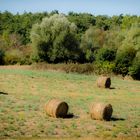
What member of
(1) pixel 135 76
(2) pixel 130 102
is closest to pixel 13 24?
(1) pixel 135 76

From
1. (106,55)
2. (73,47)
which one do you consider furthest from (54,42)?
(106,55)

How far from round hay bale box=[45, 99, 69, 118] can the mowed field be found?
365mm

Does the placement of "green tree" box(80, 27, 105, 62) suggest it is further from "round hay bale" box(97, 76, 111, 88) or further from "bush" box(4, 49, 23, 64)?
"round hay bale" box(97, 76, 111, 88)

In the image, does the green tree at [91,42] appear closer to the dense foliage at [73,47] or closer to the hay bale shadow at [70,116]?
the dense foliage at [73,47]

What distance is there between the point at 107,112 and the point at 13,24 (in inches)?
3061

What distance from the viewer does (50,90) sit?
1492 inches

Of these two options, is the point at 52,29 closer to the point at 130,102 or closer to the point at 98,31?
the point at 98,31

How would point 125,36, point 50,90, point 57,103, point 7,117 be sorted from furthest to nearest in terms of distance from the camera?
point 125,36, point 50,90, point 57,103, point 7,117

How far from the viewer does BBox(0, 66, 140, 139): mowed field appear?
2109 cm

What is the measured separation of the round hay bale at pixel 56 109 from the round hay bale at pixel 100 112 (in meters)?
1.61

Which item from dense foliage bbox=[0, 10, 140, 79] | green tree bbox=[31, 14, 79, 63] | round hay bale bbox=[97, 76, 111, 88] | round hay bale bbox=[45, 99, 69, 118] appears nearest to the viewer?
round hay bale bbox=[45, 99, 69, 118]

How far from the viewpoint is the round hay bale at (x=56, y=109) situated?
24.4m

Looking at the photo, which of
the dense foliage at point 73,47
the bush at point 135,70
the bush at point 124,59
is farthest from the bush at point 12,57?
the bush at point 135,70

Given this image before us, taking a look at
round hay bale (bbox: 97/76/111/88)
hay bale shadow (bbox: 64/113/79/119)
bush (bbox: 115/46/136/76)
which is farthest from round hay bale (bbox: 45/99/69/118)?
bush (bbox: 115/46/136/76)
